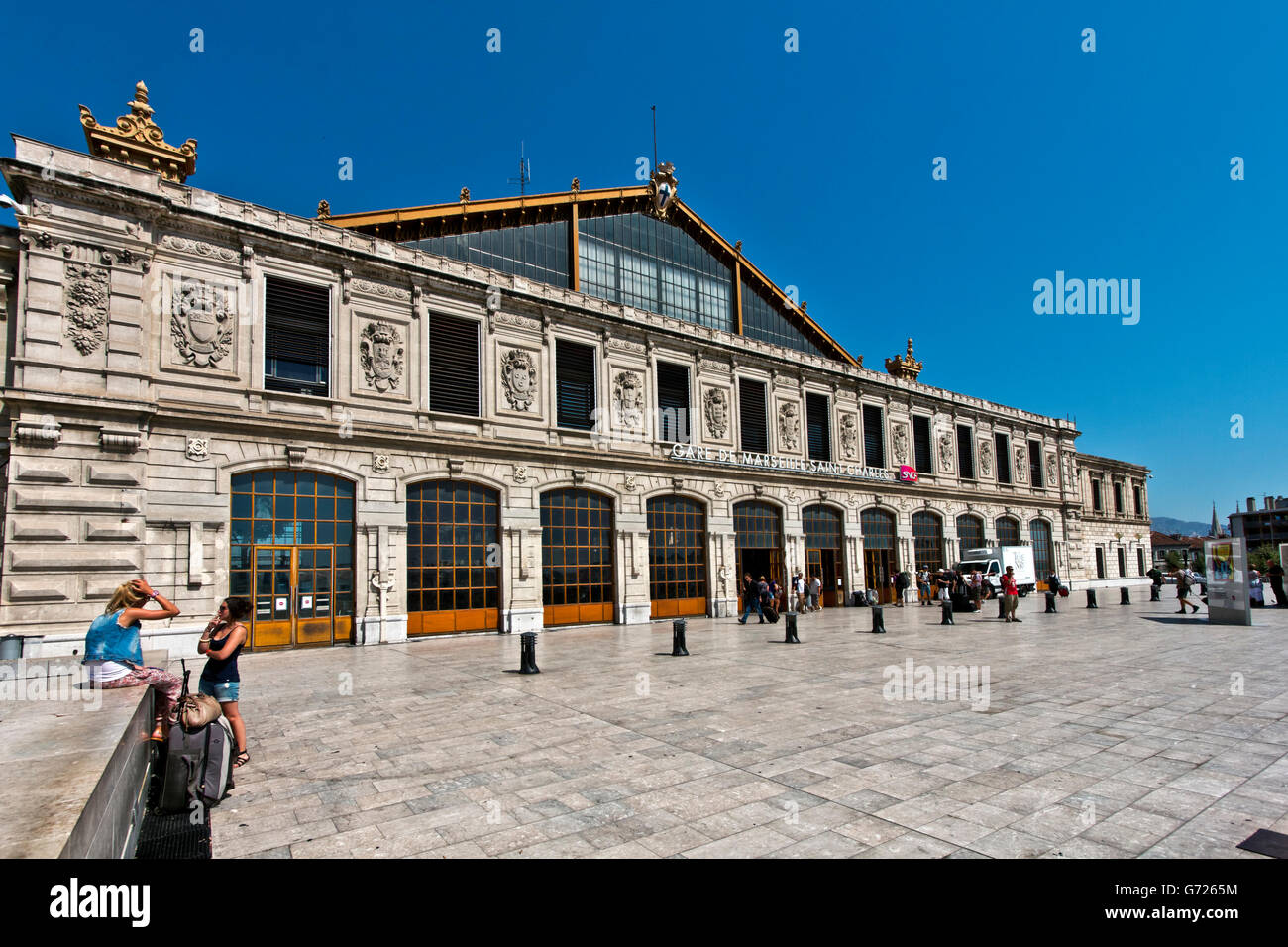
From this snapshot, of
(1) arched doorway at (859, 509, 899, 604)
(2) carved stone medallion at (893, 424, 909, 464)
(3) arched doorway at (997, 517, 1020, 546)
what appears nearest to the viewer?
(1) arched doorway at (859, 509, 899, 604)

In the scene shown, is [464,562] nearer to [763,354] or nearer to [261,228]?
[261,228]

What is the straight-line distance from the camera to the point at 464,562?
71.6ft

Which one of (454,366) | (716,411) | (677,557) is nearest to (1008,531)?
(716,411)

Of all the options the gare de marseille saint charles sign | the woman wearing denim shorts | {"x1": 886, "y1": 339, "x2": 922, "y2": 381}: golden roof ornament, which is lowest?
the woman wearing denim shorts

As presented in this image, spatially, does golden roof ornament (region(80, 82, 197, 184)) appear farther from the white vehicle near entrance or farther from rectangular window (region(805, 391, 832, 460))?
the white vehicle near entrance

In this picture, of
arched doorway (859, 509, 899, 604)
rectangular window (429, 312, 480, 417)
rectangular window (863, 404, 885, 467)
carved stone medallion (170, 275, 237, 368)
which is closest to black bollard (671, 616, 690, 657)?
rectangular window (429, 312, 480, 417)

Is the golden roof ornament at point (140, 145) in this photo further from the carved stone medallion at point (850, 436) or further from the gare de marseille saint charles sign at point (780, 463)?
the carved stone medallion at point (850, 436)

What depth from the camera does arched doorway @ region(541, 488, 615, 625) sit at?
2381cm

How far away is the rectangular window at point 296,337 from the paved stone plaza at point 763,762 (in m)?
8.85

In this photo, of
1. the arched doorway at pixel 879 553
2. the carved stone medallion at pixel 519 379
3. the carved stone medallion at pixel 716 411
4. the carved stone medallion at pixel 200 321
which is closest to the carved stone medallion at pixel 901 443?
the arched doorway at pixel 879 553

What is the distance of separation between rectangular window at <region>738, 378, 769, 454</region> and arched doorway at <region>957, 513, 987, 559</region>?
16876mm

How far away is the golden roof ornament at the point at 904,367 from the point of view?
4178 centimetres

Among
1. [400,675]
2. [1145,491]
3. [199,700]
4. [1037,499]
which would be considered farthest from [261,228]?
[1145,491]
